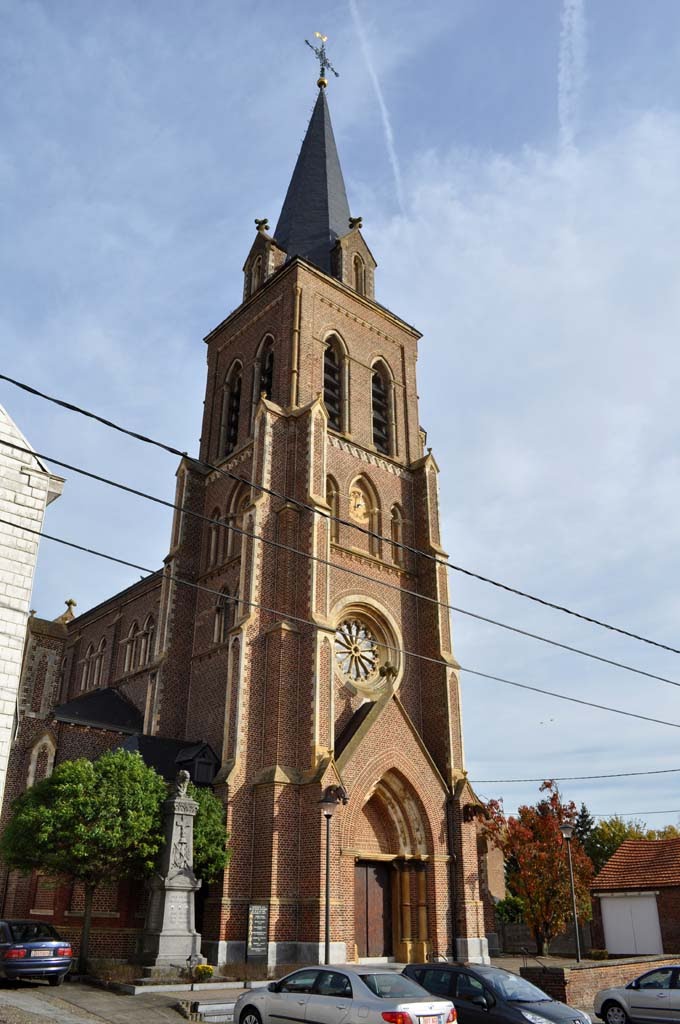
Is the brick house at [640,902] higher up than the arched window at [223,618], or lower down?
lower down

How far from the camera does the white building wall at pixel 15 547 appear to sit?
50.6ft

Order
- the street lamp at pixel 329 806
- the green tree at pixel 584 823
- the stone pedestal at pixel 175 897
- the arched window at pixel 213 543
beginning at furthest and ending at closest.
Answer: the green tree at pixel 584 823 < the arched window at pixel 213 543 < the street lamp at pixel 329 806 < the stone pedestal at pixel 175 897

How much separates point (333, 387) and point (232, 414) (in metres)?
5.11

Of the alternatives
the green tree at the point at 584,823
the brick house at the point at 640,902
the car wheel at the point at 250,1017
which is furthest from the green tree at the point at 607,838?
the car wheel at the point at 250,1017

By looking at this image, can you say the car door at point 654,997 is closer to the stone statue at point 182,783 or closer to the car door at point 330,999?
the car door at point 330,999

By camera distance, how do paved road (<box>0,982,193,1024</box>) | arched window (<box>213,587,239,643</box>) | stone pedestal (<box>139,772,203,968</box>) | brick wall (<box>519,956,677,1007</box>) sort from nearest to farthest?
paved road (<box>0,982,193,1024</box>), brick wall (<box>519,956,677,1007</box>), stone pedestal (<box>139,772,203,968</box>), arched window (<box>213,587,239,643</box>)

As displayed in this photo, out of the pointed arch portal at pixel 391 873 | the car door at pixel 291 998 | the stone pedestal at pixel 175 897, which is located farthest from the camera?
the pointed arch portal at pixel 391 873

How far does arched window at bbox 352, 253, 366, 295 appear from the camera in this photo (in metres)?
38.5

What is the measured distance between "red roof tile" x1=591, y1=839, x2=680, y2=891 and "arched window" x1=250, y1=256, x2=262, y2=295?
3009cm

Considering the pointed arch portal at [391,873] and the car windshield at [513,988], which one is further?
the pointed arch portal at [391,873]

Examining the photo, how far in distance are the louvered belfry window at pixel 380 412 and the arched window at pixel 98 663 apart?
16570mm

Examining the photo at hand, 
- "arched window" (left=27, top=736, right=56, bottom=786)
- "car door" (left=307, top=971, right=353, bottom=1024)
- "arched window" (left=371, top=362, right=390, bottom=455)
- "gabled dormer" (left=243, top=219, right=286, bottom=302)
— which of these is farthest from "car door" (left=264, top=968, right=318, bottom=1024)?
"gabled dormer" (left=243, top=219, right=286, bottom=302)

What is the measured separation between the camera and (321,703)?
24.7 meters

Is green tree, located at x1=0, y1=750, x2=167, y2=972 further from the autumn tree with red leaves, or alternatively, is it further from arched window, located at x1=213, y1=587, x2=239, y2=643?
the autumn tree with red leaves
